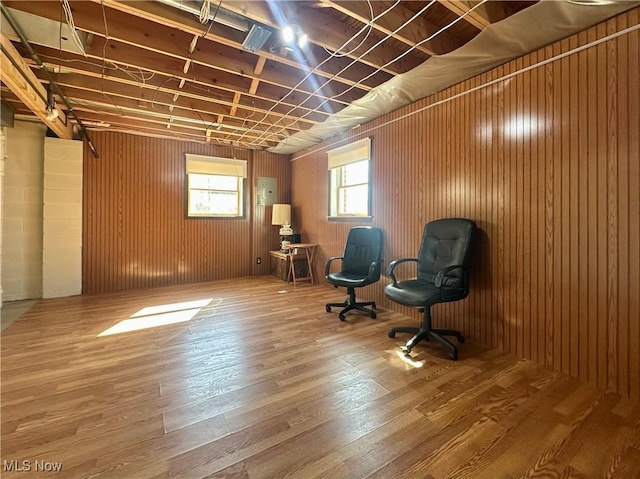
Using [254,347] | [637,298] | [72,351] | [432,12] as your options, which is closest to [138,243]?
[72,351]

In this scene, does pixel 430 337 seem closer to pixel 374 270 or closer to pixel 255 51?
pixel 374 270

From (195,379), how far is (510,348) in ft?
8.32

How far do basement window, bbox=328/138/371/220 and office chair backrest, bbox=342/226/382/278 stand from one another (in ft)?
1.50

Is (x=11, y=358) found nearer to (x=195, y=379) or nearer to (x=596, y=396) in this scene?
(x=195, y=379)

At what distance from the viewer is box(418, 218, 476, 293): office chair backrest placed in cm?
244

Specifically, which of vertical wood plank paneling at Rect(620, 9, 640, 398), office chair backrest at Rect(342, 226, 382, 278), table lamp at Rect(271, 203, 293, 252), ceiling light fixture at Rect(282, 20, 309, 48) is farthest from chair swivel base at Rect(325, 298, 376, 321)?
ceiling light fixture at Rect(282, 20, 309, 48)

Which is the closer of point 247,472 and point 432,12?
point 247,472

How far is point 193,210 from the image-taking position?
5.19 meters

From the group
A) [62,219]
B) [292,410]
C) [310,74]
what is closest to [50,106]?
[62,219]

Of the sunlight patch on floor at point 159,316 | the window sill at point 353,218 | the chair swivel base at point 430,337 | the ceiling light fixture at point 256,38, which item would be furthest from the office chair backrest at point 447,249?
the sunlight patch on floor at point 159,316

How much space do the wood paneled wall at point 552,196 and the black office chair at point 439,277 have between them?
0.26m

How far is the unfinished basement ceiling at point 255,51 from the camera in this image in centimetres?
197

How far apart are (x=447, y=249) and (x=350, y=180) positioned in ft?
7.26

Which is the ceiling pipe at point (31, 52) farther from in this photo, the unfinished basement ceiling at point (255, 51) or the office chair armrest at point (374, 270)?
the office chair armrest at point (374, 270)
